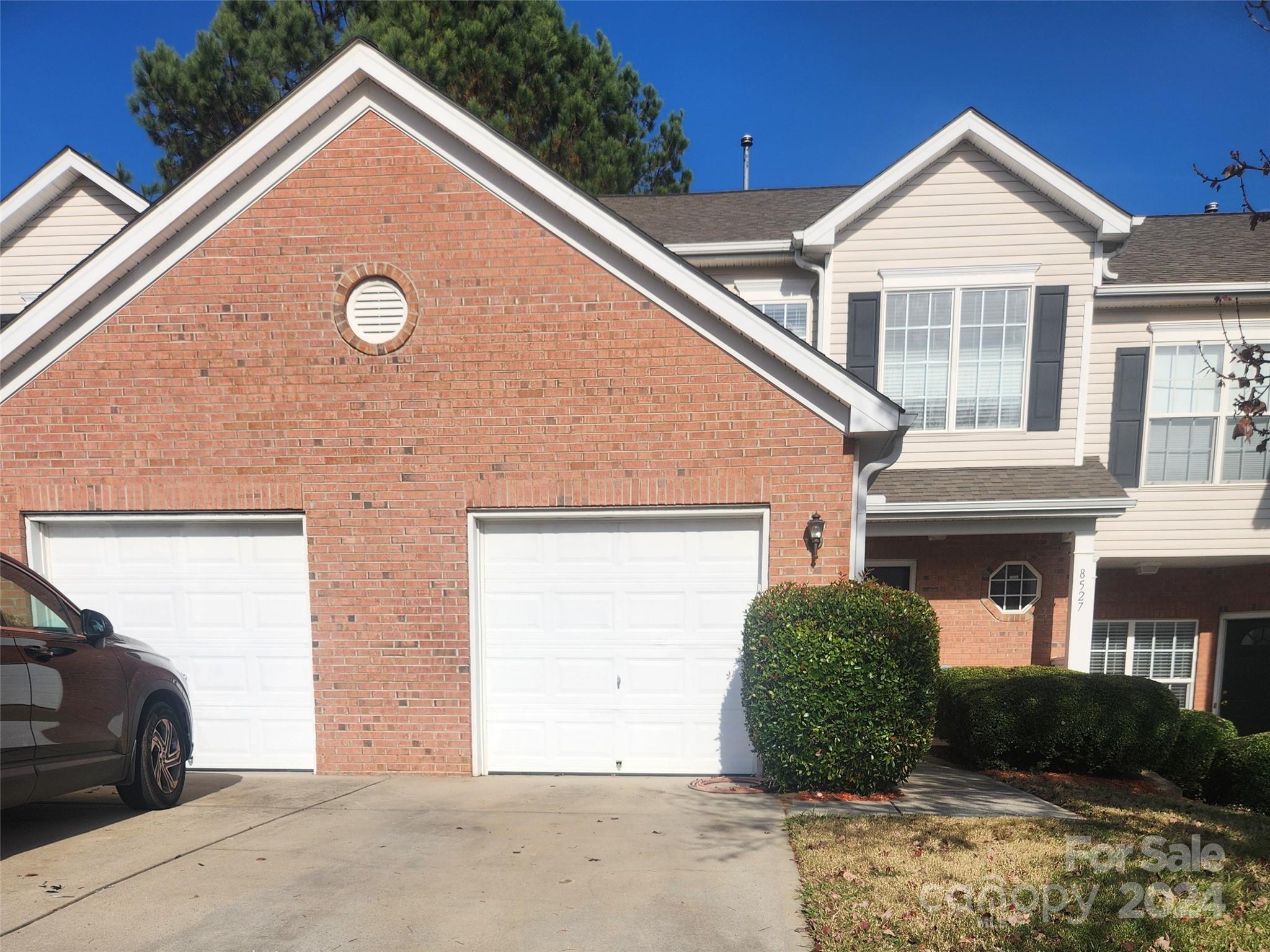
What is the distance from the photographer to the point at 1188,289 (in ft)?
31.0

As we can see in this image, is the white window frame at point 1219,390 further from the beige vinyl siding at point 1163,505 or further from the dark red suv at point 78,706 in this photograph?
the dark red suv at point 78,706

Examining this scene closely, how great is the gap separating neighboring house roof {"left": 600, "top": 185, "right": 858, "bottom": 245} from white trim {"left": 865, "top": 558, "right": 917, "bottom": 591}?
16.2ft

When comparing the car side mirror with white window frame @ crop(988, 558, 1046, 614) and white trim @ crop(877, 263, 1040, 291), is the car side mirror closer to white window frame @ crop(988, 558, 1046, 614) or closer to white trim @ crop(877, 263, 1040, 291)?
white trim @ crop(877, 263, 1040, 291)

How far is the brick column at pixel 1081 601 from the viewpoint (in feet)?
30.0

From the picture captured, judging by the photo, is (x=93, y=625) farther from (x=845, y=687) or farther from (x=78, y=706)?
(x=845, y=687)

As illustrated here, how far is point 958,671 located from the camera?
8.86 meters

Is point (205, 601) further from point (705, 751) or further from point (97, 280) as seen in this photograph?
point (705, 751)

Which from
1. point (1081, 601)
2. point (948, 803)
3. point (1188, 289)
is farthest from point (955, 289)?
point (948, 803)

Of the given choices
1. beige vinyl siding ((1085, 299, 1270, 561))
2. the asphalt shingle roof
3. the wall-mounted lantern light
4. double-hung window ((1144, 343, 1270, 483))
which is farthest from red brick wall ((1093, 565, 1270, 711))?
the wall-mounted lantern light

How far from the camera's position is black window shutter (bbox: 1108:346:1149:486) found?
32.4ft

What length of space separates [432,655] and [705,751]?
2695mm

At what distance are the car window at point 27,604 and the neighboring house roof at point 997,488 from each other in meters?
7.89

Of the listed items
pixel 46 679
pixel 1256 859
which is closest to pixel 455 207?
pixel 46 679

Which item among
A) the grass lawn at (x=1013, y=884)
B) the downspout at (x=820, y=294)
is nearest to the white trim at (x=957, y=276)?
the downspout at (x=820, y=294)
